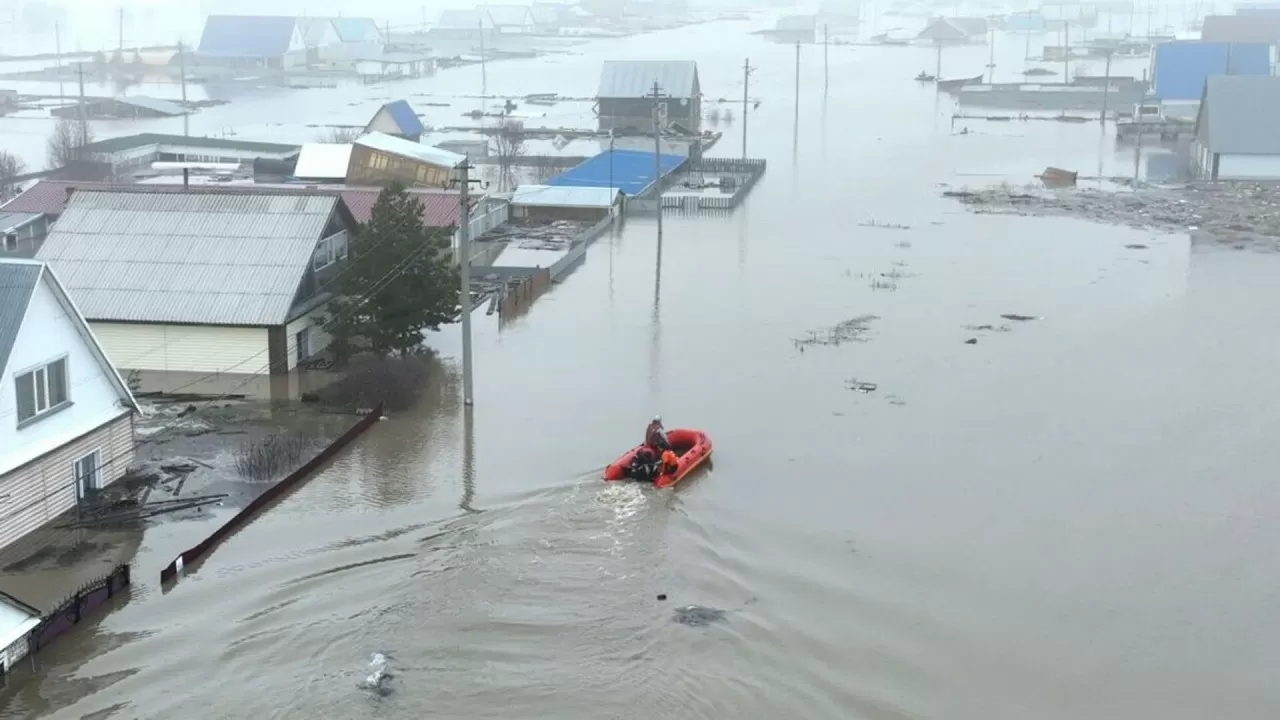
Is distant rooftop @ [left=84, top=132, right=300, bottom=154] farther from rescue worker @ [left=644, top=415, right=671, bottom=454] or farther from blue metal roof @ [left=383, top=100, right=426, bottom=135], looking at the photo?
rescue worker @ [left=644, top=415, right=671, bottom=454]

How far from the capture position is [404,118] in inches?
1543

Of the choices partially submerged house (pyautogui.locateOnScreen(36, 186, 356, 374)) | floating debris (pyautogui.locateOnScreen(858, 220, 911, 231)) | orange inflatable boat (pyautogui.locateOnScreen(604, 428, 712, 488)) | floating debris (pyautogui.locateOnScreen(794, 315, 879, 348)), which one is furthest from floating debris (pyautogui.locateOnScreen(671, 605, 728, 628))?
floating debris (pyautogui.locateOnScreen(858, 220, 911, 231))

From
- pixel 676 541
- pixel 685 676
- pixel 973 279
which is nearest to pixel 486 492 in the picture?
pixel 676 541

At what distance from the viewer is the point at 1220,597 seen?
11.6 metres

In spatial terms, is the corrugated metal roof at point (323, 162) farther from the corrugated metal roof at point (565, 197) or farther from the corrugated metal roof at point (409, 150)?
the corrugated metal roof at point (565, 197)

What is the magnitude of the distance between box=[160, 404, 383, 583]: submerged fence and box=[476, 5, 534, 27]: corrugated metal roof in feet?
340

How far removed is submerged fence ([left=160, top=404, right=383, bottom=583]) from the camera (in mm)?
11578

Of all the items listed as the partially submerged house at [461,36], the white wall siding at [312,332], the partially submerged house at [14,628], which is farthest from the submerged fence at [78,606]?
the partially submerged house at [461,36]

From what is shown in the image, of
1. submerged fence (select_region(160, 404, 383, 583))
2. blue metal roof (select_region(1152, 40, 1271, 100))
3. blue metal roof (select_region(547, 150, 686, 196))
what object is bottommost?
submerged fence (select_region(160, 404, 383, 583))

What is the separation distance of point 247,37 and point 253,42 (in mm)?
585

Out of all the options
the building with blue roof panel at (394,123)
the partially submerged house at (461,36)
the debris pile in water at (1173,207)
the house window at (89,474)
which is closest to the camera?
the house window at (89,474)

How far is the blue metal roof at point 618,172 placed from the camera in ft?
106

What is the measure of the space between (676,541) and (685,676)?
2.56 meters

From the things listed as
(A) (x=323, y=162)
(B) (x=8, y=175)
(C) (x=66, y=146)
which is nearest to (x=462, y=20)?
(C) (x=66, y=146)
